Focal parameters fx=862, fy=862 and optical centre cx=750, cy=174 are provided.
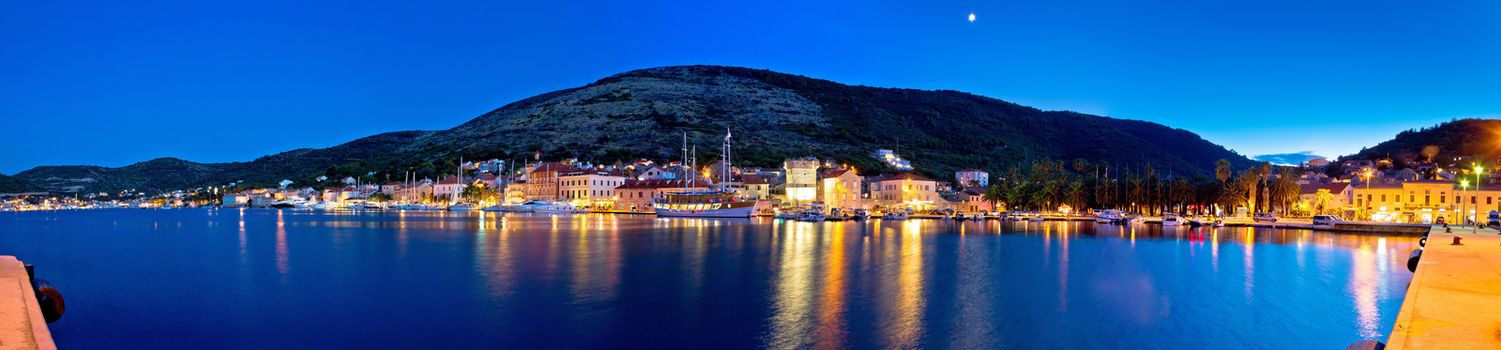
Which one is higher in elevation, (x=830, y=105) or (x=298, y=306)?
(x=830, y=105)

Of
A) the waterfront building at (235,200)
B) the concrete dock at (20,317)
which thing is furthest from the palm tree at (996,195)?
the waterfront building at (235,200)

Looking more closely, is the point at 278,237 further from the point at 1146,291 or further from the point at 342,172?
the point at 342,172

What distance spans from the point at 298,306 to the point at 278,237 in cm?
2846

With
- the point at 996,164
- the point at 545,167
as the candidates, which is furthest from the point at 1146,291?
the point at 996,164

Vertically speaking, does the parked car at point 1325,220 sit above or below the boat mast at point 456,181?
below

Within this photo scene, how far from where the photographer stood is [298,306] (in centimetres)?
1992

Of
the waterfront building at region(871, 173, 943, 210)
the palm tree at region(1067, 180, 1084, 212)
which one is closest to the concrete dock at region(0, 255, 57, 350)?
the palm tree at region(1067, 180, 1084, 212)

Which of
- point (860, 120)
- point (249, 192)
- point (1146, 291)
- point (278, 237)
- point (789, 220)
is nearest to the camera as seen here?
point (1146, 291)

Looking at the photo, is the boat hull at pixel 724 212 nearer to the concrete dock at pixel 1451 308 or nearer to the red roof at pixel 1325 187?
the red roof at pixel 1325 187

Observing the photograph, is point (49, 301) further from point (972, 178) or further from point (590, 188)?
point (972, 178)

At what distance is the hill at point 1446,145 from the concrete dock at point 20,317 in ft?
369

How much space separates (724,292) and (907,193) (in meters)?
61.2

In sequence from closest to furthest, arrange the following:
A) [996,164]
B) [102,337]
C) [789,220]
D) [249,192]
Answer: [102,337] < [789,220] < [996,164] < [249,192]

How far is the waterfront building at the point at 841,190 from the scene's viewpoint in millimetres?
81625
